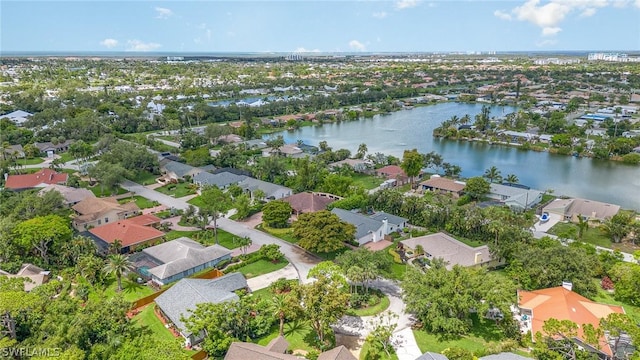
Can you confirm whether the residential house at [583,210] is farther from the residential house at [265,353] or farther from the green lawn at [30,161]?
the green lawn at [30,161]

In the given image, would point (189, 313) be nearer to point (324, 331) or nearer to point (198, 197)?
point (324, 331)

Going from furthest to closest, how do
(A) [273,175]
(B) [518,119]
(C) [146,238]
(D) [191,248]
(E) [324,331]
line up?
1. (B) [518,119]
2. (A) [273,175]
3. (C) [146,238]
4. (D) [191,248]
5. (E) [324,331]

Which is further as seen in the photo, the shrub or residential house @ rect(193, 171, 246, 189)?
residential house @ rect(193, 171, 246, 189)

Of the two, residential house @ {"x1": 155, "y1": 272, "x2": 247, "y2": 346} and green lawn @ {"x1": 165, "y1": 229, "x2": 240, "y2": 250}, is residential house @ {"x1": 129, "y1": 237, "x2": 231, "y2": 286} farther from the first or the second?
residential house @ {"x1": 155, "y1": 272, "x2": 247, "y2": 346}

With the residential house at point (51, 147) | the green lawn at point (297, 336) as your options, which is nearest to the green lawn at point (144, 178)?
the residential house at point (51, 147)

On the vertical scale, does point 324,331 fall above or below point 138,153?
below

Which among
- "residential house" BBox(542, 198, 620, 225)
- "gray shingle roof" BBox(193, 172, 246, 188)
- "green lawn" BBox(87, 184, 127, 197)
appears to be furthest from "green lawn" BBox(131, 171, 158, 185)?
"residential house" BBox(542, 198, 620, 225)

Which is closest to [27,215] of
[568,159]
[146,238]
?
[146,238]
